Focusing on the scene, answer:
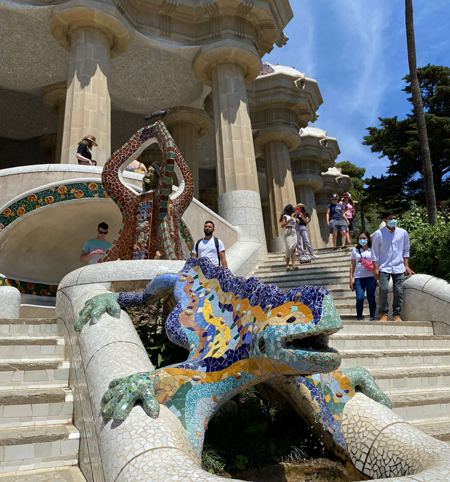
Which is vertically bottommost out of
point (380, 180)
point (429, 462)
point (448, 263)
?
point (429, 462)

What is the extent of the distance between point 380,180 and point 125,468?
89.1 feet

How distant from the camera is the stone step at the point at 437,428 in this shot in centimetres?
364

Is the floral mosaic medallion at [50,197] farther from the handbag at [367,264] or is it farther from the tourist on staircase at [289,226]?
the handbag at [367,264]

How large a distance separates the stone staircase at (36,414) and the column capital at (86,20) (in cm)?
1110

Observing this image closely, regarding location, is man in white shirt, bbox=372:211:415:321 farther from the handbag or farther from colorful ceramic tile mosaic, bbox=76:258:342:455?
colorful ceramic tile mosaic, bbox=76:258:342:455

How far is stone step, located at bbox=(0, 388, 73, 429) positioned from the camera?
3291 mm

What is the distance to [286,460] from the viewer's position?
125 inches

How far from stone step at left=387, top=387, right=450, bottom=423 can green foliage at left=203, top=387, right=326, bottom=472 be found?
1.14 meters

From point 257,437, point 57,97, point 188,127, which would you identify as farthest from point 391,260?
point 57,97

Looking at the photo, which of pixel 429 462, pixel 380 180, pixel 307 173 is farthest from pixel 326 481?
pixel 380 180

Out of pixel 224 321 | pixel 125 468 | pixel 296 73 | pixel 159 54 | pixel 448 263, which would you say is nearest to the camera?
pixel 125 468

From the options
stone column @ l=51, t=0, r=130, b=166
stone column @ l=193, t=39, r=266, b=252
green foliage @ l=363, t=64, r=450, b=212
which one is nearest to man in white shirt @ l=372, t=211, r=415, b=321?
stone column @ l=193, t=39, r=266, b=252

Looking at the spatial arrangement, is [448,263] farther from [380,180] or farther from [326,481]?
[380,180]

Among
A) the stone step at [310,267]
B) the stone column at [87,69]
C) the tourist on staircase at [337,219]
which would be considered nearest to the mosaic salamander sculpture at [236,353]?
the stone step at [310,267]
